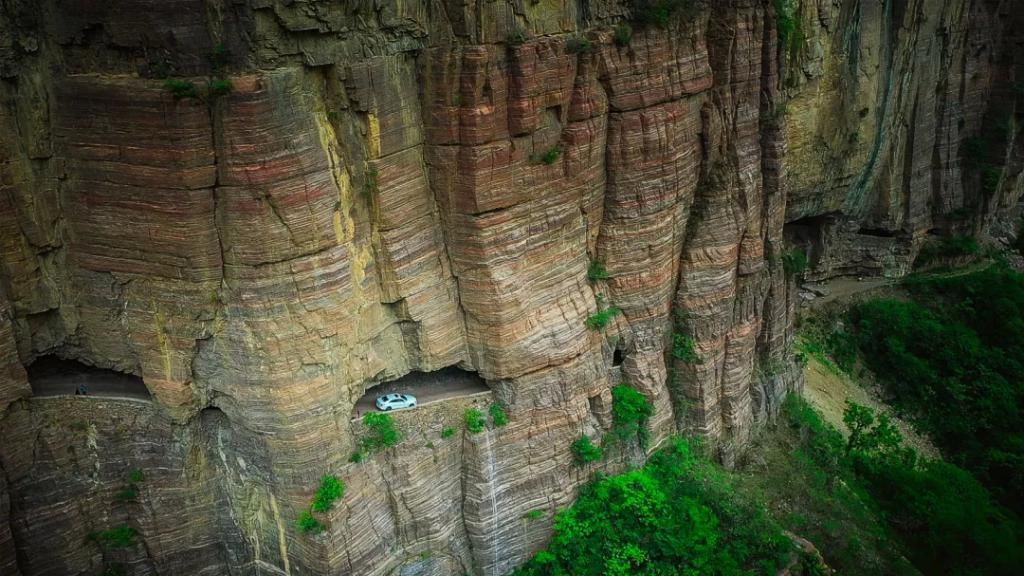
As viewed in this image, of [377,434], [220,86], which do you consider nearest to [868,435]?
[377,434]

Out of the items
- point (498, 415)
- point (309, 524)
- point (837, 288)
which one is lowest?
point (837, 288)

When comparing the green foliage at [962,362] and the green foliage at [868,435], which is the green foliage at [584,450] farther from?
the green foliage at [962,362]

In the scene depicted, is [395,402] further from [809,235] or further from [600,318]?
[809,235]

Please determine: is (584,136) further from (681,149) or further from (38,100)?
(38,100)

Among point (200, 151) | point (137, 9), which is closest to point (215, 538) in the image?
point (200, 151)

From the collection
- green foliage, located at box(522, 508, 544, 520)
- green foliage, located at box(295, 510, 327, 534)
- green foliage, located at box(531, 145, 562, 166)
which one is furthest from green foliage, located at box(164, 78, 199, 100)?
green foliage, located at box(522, 508, 544, 520)

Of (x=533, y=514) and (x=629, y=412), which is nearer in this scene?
(x=533, y=514)
